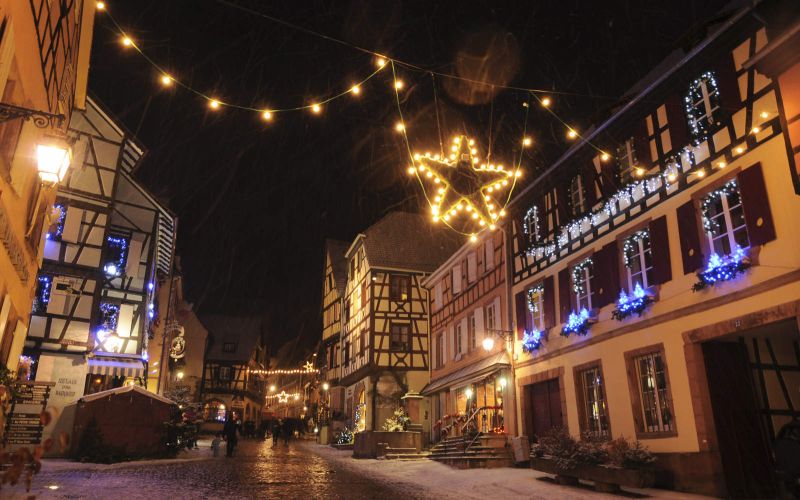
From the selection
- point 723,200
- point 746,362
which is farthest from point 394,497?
point 723,200

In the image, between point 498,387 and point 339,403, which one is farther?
point 339,403

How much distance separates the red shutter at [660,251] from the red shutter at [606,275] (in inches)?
54.0

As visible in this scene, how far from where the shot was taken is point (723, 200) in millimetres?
11133

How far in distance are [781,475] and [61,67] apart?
1554 cm

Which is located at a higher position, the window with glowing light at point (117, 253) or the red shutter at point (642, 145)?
the window with glowing light at point (117, 253)

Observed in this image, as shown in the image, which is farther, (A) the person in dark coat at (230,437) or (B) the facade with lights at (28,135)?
(A) the person in dark coat at (230,437)

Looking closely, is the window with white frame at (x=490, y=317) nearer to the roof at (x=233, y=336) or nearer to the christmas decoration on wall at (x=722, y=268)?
the christmas decoration on wall at (x=722, y=268)

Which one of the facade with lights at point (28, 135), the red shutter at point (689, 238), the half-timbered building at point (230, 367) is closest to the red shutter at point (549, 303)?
the red shutter at point (689, 238)

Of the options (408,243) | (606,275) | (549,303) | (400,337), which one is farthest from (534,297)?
(408,243)

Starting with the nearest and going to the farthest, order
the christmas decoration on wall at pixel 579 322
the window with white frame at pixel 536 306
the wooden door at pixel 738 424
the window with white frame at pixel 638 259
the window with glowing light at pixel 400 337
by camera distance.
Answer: the wooden door at pixel 738 424 < the window with white frame at pixel 638 259 < the christmas decoration on wall at pixel 579 322 < the window with white frame at pixel 536 306 < the window with glowing light at pixel 400 337

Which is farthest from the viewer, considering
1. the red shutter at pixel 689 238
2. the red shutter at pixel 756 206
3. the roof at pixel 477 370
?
the roof at pixel 477 370

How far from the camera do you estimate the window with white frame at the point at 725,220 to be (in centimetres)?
1074

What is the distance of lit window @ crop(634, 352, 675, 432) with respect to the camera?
39.5 feet

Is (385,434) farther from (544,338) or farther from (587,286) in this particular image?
(587,286)
